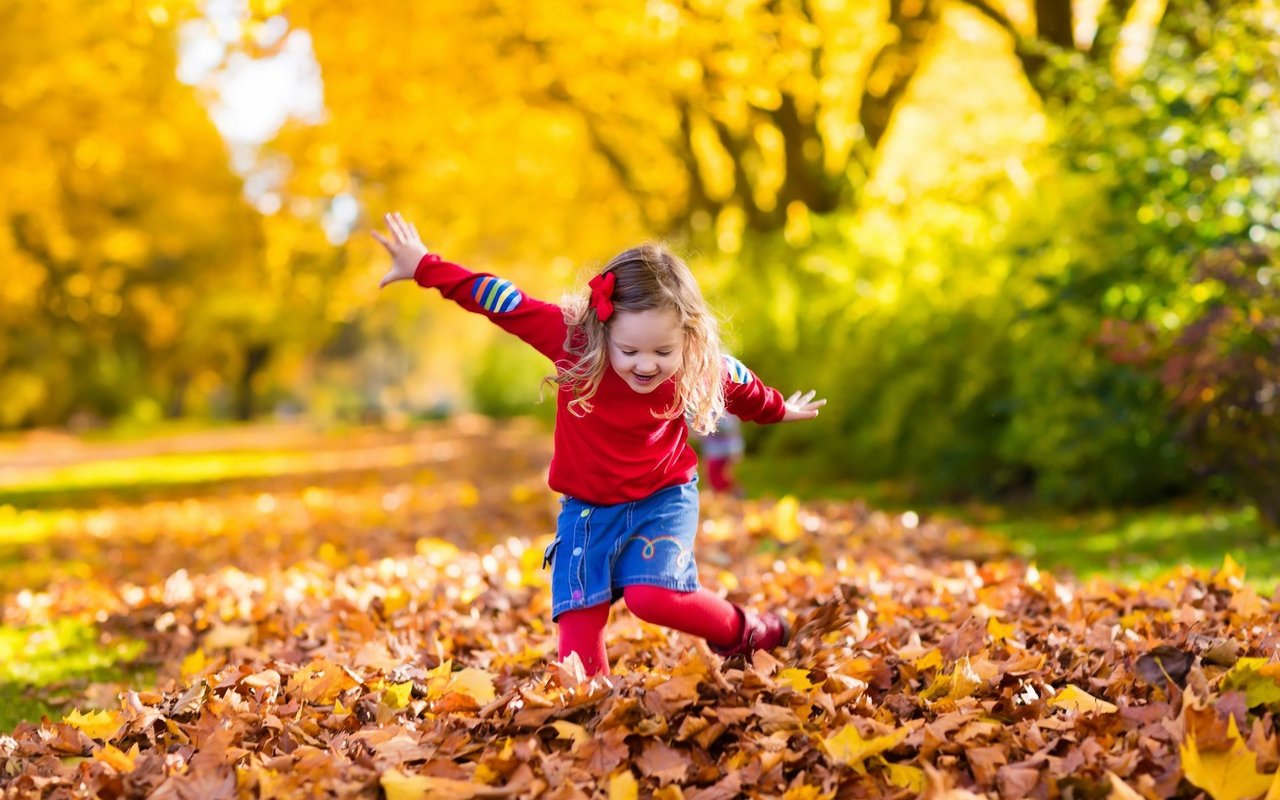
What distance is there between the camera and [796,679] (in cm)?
324

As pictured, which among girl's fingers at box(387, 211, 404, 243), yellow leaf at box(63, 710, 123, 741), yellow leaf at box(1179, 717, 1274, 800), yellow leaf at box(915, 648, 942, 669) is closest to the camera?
yellow leaf at box(1179, 717, 1274, 800)

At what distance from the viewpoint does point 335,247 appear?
24.1 m

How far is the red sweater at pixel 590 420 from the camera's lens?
3607 mm

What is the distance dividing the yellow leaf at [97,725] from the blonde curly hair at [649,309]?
1.48 meters

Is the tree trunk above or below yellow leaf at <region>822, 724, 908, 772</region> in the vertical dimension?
below

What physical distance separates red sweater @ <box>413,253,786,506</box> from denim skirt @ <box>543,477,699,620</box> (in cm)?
5

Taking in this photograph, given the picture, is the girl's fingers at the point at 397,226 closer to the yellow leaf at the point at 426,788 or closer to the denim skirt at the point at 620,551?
the denim skirt at the point at 620,551

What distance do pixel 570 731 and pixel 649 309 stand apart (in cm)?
116

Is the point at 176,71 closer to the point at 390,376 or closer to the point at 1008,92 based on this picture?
the point at 1008,92

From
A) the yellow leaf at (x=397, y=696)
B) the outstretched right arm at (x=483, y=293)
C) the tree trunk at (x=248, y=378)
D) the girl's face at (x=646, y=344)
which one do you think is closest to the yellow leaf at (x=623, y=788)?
the yellow leaf at (x=397, y=696)

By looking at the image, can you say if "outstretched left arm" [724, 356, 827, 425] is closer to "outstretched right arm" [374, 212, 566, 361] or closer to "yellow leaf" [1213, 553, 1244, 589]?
"outstretched right arm" [374, 212, 566, 361]

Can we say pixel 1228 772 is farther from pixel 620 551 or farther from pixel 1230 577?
pixel 1230 577

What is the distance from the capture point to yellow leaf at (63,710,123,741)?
11.0 feet

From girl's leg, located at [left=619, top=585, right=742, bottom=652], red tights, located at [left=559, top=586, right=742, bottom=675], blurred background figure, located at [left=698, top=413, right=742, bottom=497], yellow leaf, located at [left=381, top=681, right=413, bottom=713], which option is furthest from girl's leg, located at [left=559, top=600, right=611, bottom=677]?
blurred background figure, located at [left=698, top=413, right=742, bottom=497]
